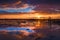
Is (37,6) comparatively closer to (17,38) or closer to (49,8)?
(49,8)

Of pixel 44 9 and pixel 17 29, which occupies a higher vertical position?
pixel 44 9

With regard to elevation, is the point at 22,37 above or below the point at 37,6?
below

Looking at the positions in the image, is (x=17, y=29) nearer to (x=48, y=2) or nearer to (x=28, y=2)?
(x=28, y=2)

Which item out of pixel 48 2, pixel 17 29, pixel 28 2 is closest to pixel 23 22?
pixel 17 29

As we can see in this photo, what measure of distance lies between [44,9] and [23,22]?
24 cm

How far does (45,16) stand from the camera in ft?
4.96

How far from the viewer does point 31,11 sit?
154cm

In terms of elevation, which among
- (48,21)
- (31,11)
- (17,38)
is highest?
(31,11)

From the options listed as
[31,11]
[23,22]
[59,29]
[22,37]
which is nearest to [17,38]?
[22,37]

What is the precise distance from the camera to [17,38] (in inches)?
59.8

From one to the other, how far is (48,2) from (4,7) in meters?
0.44

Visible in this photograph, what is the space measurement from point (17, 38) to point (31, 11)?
0.29 meters

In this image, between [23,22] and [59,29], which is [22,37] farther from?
[59,29]

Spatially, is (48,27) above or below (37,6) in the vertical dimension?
below
